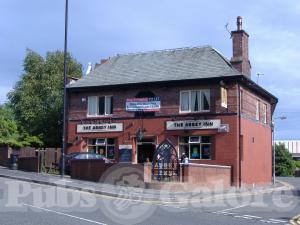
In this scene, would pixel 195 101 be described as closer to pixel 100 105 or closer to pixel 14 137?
pixel 100 105

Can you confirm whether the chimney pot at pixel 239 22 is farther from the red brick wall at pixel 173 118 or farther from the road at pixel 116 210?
the road at pixel 116 210

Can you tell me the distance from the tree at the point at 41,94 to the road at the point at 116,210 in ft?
→ 81.9

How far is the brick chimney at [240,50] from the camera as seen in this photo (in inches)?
1419

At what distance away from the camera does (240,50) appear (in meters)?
36.4

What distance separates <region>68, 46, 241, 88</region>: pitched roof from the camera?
3572 cm

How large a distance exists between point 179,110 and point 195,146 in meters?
2.68

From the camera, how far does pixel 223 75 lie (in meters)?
34.2

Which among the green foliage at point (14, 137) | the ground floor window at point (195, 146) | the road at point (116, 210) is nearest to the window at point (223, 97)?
the ground floor window at point (195, 146)

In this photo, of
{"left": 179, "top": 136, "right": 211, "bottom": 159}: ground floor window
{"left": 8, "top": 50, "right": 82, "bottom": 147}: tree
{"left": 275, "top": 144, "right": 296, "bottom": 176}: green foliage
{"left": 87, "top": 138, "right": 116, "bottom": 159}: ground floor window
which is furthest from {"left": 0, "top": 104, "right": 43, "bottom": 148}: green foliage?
{"left": 275, "top": 144, "right": 296, "bottom": 176}: green foliage

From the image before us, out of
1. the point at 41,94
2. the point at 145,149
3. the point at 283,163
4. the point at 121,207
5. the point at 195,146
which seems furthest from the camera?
the point at 283,163

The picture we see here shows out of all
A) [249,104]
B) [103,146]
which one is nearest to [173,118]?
[249,104]

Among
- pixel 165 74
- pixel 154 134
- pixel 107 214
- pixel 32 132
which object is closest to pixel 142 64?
pixel 165 74

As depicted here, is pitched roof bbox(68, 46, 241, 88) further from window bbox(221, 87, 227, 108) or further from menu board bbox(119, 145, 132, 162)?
menu board bbox(119, 145, 132, 162)

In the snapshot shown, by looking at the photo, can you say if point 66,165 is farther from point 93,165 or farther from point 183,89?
point 183,89
